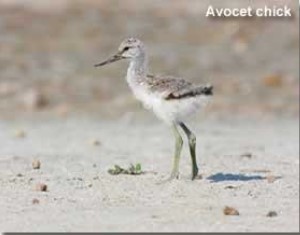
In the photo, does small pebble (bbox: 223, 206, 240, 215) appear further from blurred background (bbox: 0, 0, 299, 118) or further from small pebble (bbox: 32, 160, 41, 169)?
blurred background (bbox: 0, 0, 299, 118)

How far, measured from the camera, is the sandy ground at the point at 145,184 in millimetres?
8430

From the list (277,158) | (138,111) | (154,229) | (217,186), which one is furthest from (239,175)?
(138,111)

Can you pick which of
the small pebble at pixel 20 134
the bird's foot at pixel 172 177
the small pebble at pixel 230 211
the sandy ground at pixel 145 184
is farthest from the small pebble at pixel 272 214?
the small pebble at pixel 20 134

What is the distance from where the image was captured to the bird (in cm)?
991

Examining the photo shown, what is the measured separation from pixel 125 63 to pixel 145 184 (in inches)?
377

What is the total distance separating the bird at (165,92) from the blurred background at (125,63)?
7.63 meters

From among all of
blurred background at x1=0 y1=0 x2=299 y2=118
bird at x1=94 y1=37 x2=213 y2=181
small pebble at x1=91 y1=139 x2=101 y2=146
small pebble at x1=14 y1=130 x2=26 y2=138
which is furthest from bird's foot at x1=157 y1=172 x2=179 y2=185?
blurred background at x1=0 y1=0 x2=299 y2=118

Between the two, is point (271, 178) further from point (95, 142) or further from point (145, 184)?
point (95, 142)

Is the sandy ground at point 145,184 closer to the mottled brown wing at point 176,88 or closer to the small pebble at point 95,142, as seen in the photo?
the small pebble at point 95,142

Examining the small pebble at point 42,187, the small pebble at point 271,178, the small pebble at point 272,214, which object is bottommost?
the small pebble at point 272,214

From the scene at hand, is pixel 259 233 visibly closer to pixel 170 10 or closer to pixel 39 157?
pixel 39 157

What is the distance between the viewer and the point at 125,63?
1956cm

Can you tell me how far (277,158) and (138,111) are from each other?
552 cm

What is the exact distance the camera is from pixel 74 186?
398 inches
